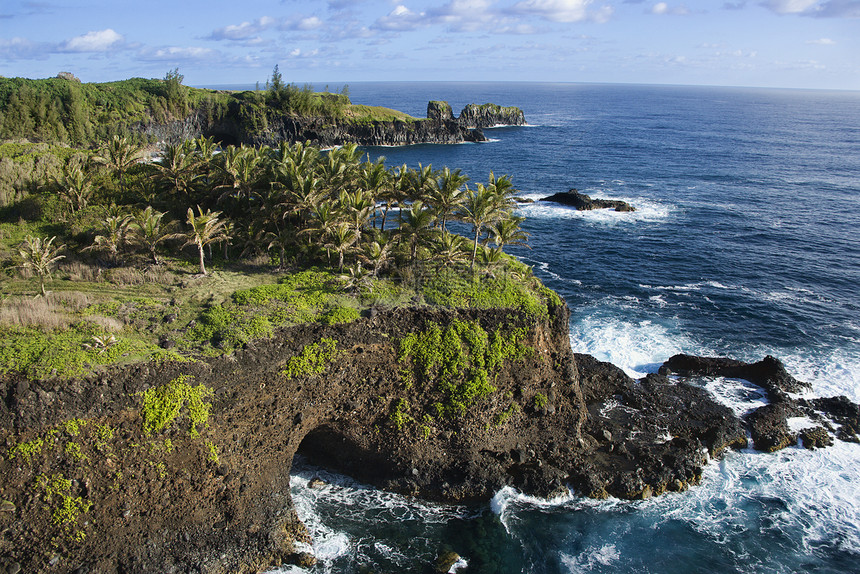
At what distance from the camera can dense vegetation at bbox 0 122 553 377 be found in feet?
106

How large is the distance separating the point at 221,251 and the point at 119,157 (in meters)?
15.1

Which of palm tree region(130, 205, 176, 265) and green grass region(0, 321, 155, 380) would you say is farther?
palm tree region(130, 205, 176, 265)

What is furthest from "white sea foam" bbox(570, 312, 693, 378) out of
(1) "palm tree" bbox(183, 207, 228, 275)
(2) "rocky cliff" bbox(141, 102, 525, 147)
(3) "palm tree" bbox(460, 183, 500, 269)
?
(2) "rocky cliff" bbox(141, 102, 525, 147)

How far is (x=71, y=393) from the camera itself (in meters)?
27.8

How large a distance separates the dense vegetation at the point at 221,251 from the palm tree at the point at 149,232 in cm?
15

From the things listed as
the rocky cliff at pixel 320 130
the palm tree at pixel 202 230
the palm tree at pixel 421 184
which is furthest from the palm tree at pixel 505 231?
the rocky cliff at pixel 320 130

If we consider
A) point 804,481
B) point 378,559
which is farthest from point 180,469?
point 804,481

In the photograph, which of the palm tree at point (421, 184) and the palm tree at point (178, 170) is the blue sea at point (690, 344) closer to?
the palm tree at point (421, 184)

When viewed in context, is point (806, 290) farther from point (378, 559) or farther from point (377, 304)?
point (378, 559)

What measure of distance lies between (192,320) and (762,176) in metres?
122

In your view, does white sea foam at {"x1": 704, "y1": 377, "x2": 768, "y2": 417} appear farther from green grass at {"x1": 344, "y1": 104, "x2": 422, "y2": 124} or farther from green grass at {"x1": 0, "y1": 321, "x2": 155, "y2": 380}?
green grass at {"x1": 344, "y1": 104, "x2": 422, "y2": 124}

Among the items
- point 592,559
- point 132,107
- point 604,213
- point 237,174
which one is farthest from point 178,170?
point 132,107

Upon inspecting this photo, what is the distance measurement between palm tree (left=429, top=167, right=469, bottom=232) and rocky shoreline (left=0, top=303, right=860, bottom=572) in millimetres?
9610

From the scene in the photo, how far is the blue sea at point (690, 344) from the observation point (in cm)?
2942
